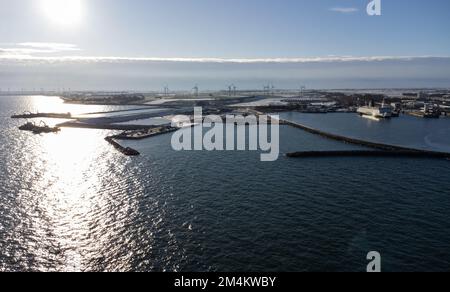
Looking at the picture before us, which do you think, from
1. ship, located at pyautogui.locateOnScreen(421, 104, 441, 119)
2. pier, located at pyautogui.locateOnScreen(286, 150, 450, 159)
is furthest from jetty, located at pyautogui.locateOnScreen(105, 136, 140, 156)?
ship, located at pyautogui.locateOnScreen(421, 104, 441, 119)

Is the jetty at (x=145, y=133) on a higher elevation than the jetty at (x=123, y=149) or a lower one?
higher

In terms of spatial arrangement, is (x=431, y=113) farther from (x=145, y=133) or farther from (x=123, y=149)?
(x=123, y=149)

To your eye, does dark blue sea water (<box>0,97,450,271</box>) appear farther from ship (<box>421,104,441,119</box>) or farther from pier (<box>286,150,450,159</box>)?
ship (<box>421,104,441,119</box>)

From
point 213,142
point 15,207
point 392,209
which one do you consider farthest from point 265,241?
point 213,142

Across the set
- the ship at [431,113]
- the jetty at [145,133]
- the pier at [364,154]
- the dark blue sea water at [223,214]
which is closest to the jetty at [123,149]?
the jetty at [145,133]

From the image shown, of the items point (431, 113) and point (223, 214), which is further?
point (431, 113)

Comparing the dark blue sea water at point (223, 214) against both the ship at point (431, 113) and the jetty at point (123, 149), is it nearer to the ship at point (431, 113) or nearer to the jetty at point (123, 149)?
the jetty at point (123, 149)

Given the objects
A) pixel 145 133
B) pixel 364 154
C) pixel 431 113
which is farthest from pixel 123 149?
pixel 431 113
